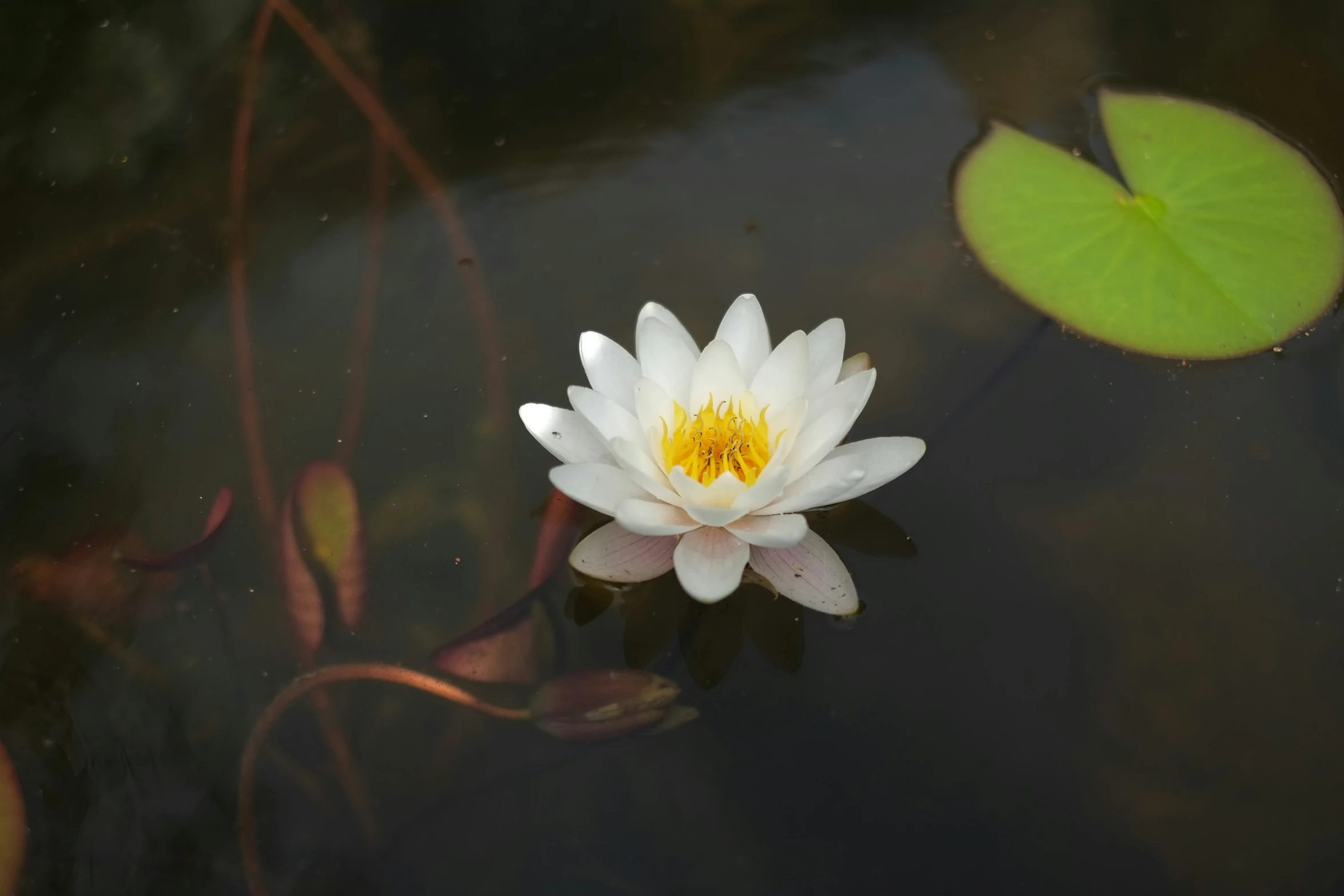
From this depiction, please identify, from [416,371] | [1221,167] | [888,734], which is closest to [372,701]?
[416,371]

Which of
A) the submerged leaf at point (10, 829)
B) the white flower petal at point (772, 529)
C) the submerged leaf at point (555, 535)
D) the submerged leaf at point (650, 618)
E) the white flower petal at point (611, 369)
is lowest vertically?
the submerged leaf at point (650, 618)

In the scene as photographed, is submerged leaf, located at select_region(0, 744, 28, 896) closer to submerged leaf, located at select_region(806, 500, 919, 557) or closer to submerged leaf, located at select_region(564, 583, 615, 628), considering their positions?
submerged leaf, located at select_region(564, 583, 615, 628)

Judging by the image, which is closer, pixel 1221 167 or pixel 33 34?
pixel 1221 167

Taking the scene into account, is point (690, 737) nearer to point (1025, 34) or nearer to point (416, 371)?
point (416, 371)

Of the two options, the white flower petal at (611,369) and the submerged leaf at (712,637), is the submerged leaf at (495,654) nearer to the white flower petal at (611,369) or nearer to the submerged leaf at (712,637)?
the submerged leaf at (712,637)

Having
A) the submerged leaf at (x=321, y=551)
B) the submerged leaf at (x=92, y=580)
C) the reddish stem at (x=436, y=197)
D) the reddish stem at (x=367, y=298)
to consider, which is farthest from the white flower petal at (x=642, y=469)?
the submerged leaf at (x=92, y=580)

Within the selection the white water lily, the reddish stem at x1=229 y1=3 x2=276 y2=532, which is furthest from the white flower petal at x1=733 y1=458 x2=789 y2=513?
the reddish stem at x1=229 y1=3 x2=276 y2=532
